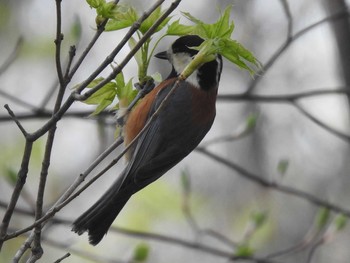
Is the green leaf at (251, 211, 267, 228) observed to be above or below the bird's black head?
below

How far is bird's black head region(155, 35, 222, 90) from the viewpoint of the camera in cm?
394

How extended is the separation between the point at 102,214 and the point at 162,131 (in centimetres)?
58

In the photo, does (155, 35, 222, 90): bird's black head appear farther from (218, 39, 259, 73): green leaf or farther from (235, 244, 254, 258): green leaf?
(218, 39, 259, 73): green leaf

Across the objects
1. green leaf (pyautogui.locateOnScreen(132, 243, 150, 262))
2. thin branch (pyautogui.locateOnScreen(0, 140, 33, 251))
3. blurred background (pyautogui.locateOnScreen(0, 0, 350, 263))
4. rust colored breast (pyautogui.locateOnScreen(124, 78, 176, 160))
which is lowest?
thin branch (pyautogui.locateOnScreen(0, 140, 33, 251))

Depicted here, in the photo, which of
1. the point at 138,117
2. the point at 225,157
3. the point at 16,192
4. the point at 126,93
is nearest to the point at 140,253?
the point at 138,117

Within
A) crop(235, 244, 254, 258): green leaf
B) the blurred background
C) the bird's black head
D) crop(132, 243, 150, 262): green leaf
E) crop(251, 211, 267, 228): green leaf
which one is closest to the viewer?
the bird's black head

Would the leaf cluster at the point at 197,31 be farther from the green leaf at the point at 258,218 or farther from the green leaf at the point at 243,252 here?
the green leaf at the point at 258,218

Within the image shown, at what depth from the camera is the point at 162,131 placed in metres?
3.90

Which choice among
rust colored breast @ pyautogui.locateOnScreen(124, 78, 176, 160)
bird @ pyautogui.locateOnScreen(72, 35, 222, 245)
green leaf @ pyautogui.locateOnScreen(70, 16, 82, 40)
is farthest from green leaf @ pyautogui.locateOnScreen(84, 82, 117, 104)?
green leaf @ pyautogui.locateOnScreen(70, 16, 82, 40)

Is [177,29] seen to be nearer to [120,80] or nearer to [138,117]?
[120,80]

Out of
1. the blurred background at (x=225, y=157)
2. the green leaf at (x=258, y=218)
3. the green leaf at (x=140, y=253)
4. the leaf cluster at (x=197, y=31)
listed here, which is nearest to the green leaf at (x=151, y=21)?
the leaf cluster at (x=197, y=31)

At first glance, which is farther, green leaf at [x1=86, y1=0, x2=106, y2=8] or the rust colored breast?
the rust colored breast

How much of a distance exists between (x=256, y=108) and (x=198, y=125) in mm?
7087

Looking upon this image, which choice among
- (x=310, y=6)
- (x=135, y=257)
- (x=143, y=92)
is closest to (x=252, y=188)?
(x=310, y=6)
